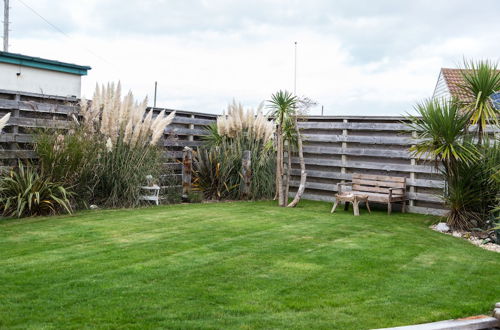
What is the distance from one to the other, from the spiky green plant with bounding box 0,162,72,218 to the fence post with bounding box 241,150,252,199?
3636 mm

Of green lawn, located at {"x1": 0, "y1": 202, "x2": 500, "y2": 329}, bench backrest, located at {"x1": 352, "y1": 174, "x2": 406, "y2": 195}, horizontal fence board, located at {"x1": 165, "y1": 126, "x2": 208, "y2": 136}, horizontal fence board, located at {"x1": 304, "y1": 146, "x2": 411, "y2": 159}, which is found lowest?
green lawn, located at {"x1": 0, "y1": 202, "x2": 500, "y2": 329}

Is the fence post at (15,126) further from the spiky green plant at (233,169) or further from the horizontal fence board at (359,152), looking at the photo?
the horizontal fence board at (359,152)

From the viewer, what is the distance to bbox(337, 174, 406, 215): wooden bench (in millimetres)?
9594

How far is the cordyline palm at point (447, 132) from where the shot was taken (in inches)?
315

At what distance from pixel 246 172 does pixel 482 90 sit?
4.58 metres

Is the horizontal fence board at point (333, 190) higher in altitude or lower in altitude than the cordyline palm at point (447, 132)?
lower

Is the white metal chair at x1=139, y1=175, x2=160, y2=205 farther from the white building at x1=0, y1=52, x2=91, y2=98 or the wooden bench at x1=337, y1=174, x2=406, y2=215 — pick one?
the white building at x1=0, y1=52, x2=91, y2=98

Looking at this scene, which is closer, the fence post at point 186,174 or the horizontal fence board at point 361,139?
the horizontal fence board at point 361,139

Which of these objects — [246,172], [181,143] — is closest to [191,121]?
[181,143]

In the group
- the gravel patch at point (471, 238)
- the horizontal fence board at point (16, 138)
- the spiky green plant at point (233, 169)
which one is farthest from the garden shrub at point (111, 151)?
the gravel patch at point (471, 238)

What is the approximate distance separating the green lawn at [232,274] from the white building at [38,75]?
24.0 ft

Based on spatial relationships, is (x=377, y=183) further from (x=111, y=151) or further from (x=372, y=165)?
(x=111, y=151)

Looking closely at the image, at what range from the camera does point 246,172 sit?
35.3 feet

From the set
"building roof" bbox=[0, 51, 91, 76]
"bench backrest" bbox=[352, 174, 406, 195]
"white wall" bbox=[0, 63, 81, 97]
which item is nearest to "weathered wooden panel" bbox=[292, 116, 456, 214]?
"bench backrest" bbox=[352, 174, 406, 195]
